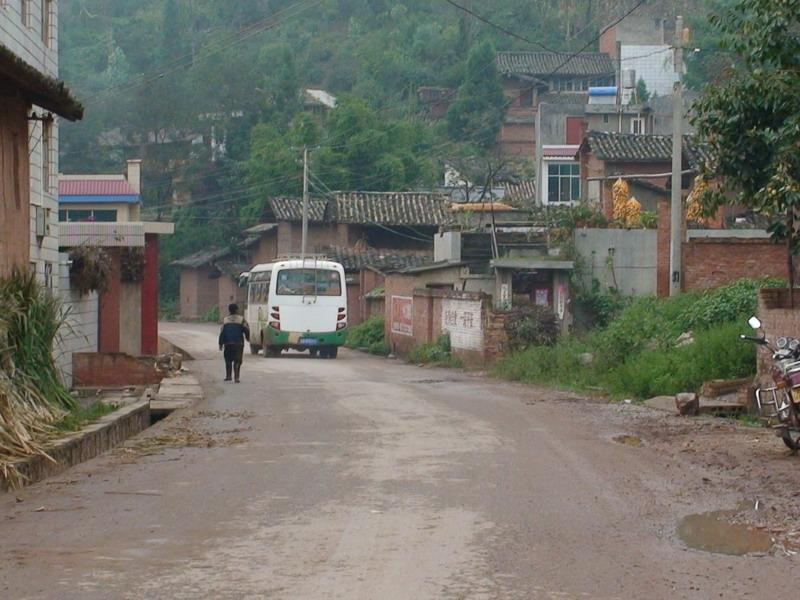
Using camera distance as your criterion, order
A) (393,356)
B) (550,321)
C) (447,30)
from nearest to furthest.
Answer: (550,321), (393,356), (447,30)

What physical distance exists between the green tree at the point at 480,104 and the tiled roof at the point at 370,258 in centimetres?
2410

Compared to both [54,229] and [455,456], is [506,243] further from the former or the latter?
[455,456]

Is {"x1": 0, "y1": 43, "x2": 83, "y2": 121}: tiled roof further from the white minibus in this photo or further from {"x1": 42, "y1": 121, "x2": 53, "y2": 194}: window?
the white minibus

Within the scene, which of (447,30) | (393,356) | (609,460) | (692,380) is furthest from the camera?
(447,30)

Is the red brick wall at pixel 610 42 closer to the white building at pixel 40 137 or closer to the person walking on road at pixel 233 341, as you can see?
the person walking on road at pixel 233 341

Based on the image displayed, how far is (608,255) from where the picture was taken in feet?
115

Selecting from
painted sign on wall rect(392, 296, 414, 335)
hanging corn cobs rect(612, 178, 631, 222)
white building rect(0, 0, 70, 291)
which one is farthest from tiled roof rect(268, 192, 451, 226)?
white building rect(0, 0, 70, 291)

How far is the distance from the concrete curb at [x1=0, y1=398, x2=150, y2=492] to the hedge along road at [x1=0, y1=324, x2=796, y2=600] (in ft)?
0.93

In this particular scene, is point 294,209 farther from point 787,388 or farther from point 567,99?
point 787,388

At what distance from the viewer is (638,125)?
184 ft

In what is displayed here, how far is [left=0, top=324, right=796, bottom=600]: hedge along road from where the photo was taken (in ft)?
24.2

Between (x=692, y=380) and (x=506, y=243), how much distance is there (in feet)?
62.6

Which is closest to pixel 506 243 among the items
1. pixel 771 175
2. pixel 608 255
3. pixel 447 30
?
pixel 608 255

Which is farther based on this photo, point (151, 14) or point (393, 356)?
point (151, 14)
